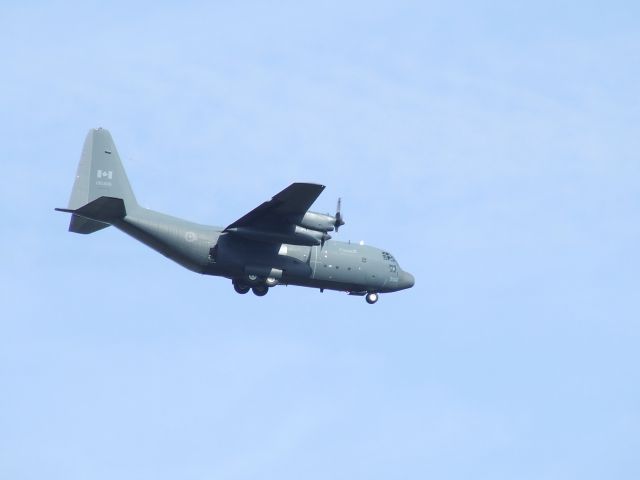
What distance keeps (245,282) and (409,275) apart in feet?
28.7

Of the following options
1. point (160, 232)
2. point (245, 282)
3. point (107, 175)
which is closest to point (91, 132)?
point (107, 175)

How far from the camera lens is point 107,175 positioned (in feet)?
191

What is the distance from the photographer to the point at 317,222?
5712 centimetres

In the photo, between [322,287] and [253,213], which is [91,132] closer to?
[253,213]

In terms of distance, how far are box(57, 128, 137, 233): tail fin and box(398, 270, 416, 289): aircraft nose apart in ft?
43.0

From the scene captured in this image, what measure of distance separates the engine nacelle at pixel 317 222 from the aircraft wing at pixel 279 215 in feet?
1.13

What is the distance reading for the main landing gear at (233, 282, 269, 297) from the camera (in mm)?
59344

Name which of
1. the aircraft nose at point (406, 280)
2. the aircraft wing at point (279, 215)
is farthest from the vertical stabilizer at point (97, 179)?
the aircraft nose at point (406, 280)

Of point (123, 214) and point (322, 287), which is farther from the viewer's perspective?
point (322, 287)

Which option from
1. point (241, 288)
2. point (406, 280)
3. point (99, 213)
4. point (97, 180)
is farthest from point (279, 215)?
point (406, 280)

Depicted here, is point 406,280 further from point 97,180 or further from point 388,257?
point 97,180

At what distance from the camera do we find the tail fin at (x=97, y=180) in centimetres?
5753

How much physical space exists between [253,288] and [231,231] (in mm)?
3510

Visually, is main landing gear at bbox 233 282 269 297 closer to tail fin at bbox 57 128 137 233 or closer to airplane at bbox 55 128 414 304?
airplane at bbox 55 128 414 304
